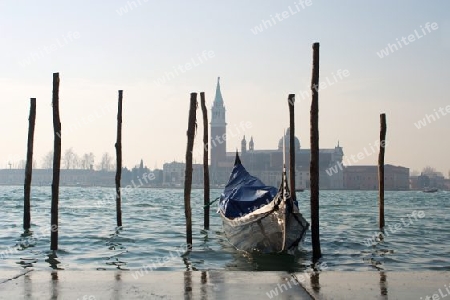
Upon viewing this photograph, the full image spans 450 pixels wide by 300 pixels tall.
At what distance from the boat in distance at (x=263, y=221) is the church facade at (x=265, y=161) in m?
117

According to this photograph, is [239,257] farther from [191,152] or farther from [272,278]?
[272,278]

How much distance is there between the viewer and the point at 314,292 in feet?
19.7

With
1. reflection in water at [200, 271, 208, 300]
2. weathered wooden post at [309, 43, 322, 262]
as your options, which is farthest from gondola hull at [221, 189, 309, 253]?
reflection in water at [200, 271, 208, 300]

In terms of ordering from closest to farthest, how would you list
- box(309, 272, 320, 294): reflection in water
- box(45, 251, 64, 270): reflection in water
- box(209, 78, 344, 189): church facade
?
box(309, 272, 320, 294): reflection in water → box(45, 251, 64, 270): reflection in water → box(209, 78, 344, 189): church facade

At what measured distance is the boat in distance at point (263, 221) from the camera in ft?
39.4

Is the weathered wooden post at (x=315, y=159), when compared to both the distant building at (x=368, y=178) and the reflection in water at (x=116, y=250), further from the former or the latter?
the distant building at (x=368, y=178)

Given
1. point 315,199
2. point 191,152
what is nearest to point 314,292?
point 315,199

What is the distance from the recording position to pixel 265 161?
145000 millimetres

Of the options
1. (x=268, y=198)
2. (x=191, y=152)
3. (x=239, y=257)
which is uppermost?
(x=191, y=152)

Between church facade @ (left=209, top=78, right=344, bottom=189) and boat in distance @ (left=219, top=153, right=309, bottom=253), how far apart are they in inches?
4611

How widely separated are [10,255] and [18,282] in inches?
269

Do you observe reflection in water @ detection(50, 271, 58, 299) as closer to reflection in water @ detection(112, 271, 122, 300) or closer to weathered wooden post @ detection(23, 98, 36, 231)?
reflection in water @ detection(112, 271, 122, 300)

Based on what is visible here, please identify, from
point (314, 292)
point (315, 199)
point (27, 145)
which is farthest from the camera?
point (27, 145)

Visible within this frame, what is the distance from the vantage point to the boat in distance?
12.0 m
